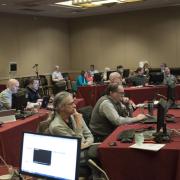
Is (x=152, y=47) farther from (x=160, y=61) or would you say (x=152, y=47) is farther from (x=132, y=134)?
(x=132, y=134)

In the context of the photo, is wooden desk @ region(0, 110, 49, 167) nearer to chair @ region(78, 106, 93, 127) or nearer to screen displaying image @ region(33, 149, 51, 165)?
chair @ region(78, 106, 93, 127)

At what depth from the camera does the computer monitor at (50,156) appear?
2.33m

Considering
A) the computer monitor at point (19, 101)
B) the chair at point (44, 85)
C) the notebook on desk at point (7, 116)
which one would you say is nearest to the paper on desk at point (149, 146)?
the notebook on desk at point (7, 116)

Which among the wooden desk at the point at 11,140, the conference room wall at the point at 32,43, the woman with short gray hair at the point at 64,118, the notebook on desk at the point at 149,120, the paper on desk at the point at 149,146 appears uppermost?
the conference room wall at the point at 32,43

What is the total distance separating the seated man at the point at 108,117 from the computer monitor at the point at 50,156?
2212mm

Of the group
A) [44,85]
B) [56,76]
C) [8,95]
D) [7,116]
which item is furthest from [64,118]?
[56,76]

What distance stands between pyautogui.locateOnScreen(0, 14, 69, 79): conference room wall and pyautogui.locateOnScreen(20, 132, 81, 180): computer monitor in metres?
11.1

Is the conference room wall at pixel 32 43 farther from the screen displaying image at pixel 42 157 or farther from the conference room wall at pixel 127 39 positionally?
the screen displaying image at pixel 42 157

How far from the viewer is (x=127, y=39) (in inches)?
599

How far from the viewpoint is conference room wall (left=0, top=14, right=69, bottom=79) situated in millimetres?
13672

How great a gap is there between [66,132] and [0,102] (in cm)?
357

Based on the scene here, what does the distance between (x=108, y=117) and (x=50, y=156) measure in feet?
7.64

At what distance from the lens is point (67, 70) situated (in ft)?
55.2

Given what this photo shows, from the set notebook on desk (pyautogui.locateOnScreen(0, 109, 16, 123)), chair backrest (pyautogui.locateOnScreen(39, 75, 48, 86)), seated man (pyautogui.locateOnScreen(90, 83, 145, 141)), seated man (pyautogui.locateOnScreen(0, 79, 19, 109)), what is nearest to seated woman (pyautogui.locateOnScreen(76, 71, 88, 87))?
chair backrest (pyautogui.locateOnScreen(39, 75, 48, 86))
